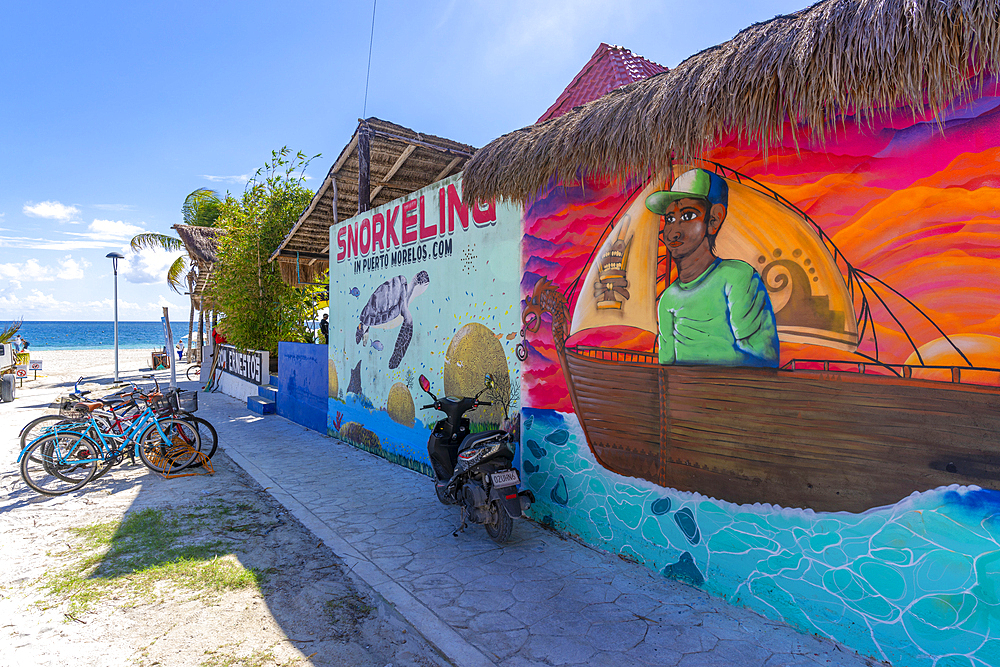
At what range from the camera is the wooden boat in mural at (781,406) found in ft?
9.18

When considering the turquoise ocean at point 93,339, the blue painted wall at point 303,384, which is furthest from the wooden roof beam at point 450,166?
the turquoise ocean at point 93,339

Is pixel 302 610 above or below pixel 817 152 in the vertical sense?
below

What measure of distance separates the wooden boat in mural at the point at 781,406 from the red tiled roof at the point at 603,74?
7.85m

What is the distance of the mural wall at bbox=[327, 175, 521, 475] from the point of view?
18.9 feet

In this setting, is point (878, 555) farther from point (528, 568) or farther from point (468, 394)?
point (468, 394)

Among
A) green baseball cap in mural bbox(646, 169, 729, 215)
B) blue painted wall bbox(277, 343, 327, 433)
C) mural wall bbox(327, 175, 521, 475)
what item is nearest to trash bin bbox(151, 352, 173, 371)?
blue painted wall bbox(277, 343, 327, 433)

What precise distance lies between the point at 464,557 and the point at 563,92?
1133cm

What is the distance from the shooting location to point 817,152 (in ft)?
10.6

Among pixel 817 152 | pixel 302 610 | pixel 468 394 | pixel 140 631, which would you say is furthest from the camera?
pixel 468 394

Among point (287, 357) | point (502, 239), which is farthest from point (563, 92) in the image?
point (287, 357)

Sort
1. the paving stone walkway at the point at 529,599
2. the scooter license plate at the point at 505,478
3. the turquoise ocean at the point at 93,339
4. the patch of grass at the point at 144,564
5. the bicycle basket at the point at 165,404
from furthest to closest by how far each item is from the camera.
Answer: the turquoise ocean at the point at 93,339 → the bicycle basket at the point at 165,404 → the scooter license plate at the point at 505,478 → the patch of grass at the point at 144,564 → the paving stone walkway at the point at 529,599

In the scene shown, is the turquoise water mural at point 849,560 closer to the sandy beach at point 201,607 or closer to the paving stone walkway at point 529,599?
the paving stone walkway at point 529,599

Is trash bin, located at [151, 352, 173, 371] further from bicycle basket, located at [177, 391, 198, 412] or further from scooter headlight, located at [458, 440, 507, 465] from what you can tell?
scooter headlight, located at [458, 440, 507, 465]

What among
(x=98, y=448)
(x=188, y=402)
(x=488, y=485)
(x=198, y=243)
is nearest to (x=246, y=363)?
(x=188, y=402)
